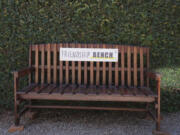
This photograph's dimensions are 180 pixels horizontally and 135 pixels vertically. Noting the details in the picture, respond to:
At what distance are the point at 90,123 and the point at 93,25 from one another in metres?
1.68

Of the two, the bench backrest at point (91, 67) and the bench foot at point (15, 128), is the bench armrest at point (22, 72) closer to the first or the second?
the bench backrest at point (91, 67)

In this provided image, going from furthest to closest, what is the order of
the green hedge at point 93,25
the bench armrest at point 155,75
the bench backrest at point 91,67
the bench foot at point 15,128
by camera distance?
the green hedge at point 93,25
the bench backrest at point 91,67
the bench foot at point 15,128
the bench armrest at point 155,75

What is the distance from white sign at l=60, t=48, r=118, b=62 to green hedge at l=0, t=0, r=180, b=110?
25cm

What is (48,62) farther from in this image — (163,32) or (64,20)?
(163,32)

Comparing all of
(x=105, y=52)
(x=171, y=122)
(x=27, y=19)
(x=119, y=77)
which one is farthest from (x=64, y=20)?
(x=171, y=122)

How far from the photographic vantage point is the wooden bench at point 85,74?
2959mm

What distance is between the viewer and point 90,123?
3.22 m

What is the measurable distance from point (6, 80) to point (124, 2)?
255cm

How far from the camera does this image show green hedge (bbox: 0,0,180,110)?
3.46 metres

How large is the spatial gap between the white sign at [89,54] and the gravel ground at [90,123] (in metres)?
1.02

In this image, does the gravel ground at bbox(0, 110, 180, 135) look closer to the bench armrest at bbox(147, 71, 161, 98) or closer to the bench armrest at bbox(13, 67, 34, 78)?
the bench armrest at bbox(147, 71, 161, 98)

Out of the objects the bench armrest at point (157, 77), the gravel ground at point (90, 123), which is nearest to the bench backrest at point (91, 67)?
the bench armrest at point (157, 77)

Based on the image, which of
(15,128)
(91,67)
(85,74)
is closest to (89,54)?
(91,67)

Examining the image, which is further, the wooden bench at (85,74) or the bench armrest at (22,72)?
the wooden bench at (85,74)
